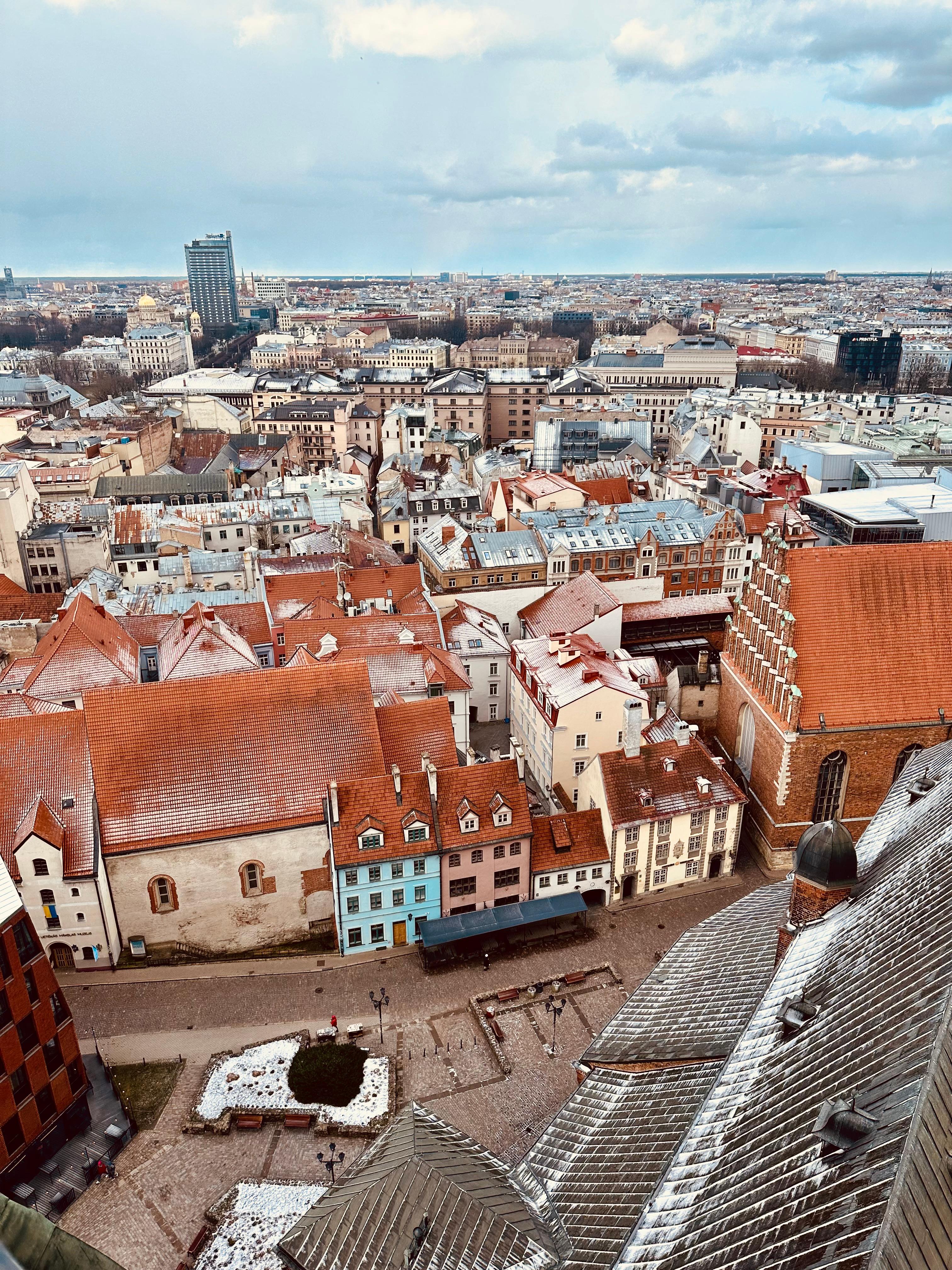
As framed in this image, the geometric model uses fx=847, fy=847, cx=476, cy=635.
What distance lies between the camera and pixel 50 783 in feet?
144

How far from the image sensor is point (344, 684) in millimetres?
49062

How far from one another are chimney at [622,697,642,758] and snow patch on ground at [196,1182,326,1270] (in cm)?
2676

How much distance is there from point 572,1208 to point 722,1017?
7.69 metres

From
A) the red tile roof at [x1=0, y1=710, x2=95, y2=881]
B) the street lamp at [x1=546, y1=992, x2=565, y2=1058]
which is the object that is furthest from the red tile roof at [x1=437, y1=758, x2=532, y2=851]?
the red tile roof at [x1=0, y1=710, x2=95, y2=881]

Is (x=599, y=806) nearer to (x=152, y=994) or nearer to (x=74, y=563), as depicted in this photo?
(x=152, y=994)

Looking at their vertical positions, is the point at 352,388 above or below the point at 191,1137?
above

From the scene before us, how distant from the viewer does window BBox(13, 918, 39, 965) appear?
106ft

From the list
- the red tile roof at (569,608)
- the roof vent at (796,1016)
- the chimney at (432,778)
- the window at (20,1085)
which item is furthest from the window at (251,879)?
the roof vent at (796,1016)

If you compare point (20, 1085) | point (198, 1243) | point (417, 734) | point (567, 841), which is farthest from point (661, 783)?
point (20, 1085)

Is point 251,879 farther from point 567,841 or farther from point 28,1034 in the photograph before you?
point 567,841

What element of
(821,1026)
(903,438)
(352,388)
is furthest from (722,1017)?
(352,388)

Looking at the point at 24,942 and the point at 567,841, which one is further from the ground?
the point at 24,942

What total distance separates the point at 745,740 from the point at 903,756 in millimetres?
9891

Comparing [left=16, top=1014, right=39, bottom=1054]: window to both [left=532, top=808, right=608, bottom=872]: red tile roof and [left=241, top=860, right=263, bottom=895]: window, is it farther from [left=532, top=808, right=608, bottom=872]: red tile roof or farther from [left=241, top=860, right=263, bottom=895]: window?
[left=532, top=808, right=608, bottom=872]: red tile roof
